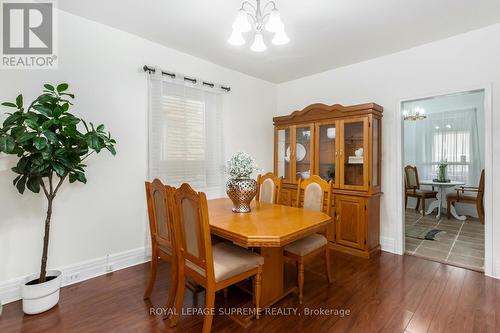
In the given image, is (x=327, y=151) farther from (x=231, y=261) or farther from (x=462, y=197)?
(x=462, y=197)

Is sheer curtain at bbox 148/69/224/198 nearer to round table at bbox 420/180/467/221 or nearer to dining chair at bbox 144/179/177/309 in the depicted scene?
dining chair at bbox 144/179/177/309

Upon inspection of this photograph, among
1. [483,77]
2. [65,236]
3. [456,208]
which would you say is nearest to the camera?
[65,236]

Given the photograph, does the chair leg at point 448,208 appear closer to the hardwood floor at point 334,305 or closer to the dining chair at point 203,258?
the hardwood floor at point 334,305

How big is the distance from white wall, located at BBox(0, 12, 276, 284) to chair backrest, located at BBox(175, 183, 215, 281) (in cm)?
125

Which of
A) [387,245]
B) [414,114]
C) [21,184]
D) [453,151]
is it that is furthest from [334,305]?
[453,151]

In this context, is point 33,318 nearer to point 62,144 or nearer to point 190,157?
point 62,144

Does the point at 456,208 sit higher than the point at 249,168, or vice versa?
the point at 249,168

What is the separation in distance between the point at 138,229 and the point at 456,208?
19.4 feet

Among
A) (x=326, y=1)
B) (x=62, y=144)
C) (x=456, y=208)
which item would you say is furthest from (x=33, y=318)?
(x=456, y=208)

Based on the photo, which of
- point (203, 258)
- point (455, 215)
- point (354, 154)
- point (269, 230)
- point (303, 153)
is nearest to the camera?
point (203, 258)

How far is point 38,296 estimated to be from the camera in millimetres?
1909

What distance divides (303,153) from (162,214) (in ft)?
7.92

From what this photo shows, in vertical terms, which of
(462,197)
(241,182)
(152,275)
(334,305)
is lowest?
(334,305)

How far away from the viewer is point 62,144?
197cm
